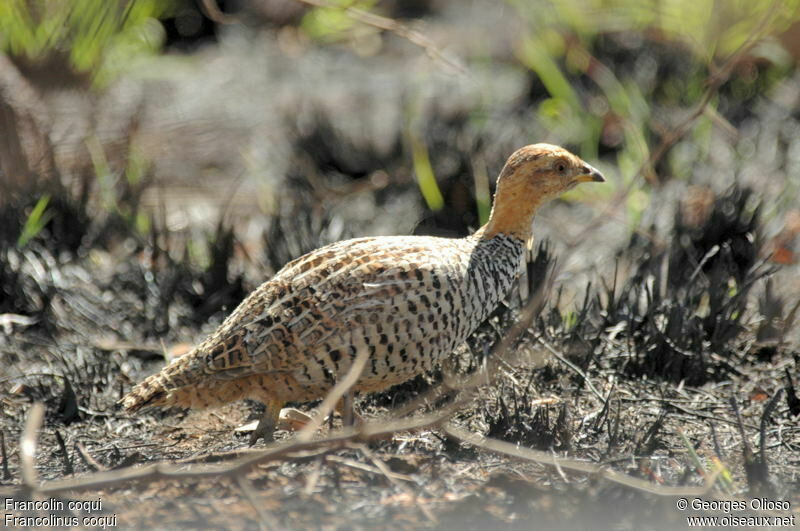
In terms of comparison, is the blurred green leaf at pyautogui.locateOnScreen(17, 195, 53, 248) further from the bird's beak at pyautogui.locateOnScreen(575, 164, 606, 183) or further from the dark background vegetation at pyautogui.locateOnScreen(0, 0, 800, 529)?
the bird's beak at pyautogui.locateOnScreen(575, 164, 606, 183)

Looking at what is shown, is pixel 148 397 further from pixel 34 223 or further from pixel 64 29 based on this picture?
pixel 64 29

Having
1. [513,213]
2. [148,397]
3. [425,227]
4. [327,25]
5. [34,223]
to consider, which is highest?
[327,25]

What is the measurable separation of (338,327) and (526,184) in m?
1.17

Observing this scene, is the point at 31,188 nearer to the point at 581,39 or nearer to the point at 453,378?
the point at 453,378

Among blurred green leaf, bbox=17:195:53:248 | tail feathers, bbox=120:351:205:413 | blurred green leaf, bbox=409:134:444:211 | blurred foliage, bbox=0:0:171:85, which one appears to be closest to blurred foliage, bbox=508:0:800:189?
blurred green leaf, bbox=409:134:444:211

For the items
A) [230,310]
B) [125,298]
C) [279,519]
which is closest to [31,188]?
[125,298]

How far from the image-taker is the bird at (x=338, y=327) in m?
3.97

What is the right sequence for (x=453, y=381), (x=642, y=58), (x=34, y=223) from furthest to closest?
1. (x=642, y=58)
2. (x=34, y=223)
3. (x=453, y=381)

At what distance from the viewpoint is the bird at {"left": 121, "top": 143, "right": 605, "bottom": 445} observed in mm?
3973

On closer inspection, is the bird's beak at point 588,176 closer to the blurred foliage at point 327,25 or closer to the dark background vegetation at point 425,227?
the dark background vegetation at point 425,227

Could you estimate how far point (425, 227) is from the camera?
635cm

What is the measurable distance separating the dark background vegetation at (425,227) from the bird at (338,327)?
289mm

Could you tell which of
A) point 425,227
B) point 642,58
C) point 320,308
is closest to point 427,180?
point 425,227

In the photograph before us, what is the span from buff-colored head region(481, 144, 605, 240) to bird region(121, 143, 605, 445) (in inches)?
13.1
